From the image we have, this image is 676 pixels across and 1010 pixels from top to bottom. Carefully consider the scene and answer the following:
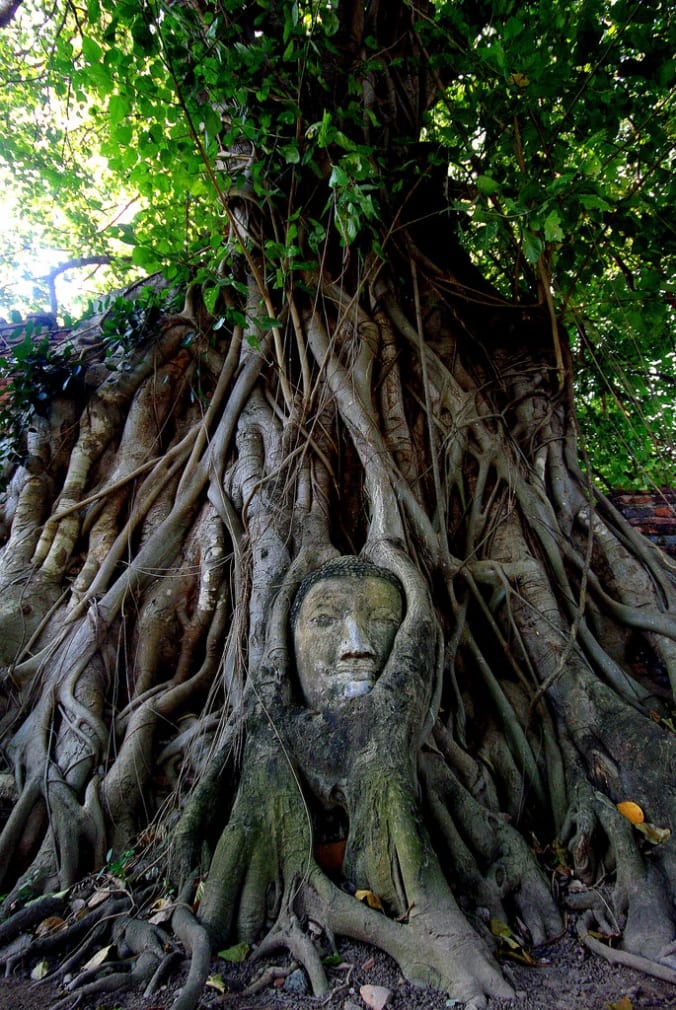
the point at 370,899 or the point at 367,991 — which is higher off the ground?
the point at 370,899

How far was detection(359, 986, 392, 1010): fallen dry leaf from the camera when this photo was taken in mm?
1302

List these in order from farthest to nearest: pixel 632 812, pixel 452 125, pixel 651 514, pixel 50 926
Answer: pixel 651 514 < pixel 452 125 < pixel 632 812 < pixel 50 926

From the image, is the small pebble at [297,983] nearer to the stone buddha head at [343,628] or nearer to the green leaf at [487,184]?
the stone buddha head at [343,628]

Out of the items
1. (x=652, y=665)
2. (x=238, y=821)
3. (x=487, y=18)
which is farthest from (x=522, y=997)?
(x=487, y=18)

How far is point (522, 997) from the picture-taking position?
4.33 ft

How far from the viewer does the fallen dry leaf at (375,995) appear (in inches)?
51.3

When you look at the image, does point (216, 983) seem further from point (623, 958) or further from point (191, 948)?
point (623, 958)

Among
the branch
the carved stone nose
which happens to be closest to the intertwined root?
the carved stone nose

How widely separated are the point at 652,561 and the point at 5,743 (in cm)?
314

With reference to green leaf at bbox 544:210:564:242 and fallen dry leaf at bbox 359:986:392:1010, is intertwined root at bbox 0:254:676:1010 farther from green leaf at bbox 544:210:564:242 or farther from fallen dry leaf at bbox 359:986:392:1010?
green leaf at bbox 544:210:564:242

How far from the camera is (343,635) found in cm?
212

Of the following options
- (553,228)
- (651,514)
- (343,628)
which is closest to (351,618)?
(343,628)

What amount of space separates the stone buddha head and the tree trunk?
3 centimetres

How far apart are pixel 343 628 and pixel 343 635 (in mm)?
28
